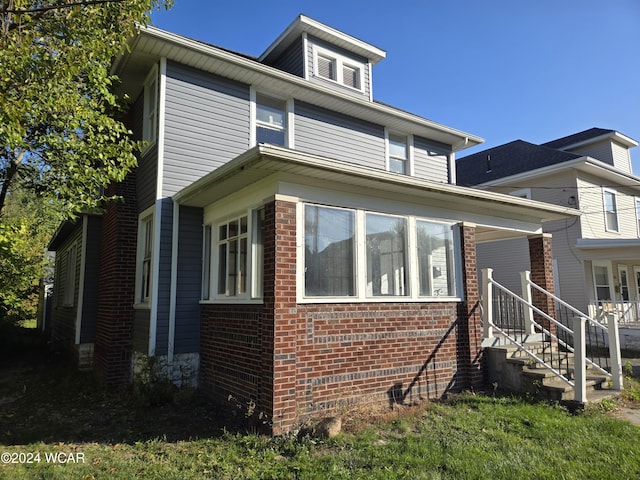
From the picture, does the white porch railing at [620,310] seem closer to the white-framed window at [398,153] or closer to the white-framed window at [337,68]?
the white-framed window at [398,153]

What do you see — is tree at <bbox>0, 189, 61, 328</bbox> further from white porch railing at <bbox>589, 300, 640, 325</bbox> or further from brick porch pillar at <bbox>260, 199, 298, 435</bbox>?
white porch railing at <bbox>589, 300, 640, 325</bbox>

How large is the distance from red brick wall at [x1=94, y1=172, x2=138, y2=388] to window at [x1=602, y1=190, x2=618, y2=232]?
16.7 metres

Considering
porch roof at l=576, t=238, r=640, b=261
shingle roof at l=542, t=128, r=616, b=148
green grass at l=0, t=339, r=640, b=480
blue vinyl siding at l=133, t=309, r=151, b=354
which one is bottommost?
green grass at l=0, t=339, r=640, b=480

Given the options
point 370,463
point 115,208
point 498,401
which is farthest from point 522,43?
point 115,208

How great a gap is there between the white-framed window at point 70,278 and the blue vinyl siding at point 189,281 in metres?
5.65

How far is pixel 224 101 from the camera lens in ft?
28.7

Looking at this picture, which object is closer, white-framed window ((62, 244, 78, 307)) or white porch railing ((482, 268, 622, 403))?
white porch railing ((482, 268, 622, 403))

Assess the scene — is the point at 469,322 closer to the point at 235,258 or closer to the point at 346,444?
the point at 346,444

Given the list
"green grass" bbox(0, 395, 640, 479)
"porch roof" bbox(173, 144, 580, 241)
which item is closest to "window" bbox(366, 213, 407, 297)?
"porch roof" bbox(173, 144, 580, 241)

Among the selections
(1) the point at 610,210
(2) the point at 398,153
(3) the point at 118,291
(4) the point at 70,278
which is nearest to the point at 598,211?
(1) the point at 610,210

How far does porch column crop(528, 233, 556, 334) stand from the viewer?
8805mm

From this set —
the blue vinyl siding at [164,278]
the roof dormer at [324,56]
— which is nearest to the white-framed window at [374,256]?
the blue vinyl siding at [164,278]

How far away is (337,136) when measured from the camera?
1040 centimetres

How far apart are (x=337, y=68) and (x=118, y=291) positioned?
7.74 meters
